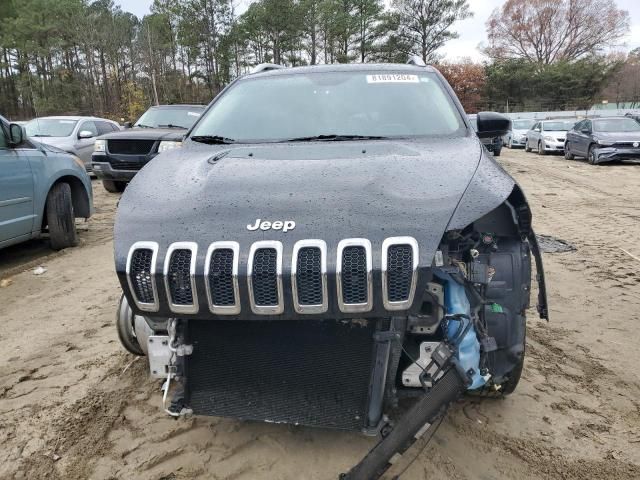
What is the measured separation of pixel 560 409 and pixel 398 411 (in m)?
0.99

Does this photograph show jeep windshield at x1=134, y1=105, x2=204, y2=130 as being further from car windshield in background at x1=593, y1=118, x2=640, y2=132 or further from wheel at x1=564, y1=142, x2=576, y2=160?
wheel at x1=564, y1=142, x2=576, y2=160

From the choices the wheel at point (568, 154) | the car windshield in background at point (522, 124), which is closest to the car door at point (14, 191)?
the wheel at point (568, 154)

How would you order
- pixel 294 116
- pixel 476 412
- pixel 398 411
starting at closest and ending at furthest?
pixel 398 411, pixel 476 412, pixel 294 116

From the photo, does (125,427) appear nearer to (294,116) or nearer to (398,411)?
(398,411)

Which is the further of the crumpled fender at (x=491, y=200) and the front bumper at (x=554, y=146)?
the front bumper at (x=554, y=146)

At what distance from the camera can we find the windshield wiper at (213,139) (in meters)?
3.19

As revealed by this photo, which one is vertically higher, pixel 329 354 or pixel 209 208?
pixel 209 208

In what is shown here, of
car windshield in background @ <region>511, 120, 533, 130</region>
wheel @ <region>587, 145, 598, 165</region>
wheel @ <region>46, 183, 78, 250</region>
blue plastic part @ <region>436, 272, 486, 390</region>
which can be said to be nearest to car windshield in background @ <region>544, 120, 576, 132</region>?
car windshield in background @ <region>511, 120, 533, 130</region>

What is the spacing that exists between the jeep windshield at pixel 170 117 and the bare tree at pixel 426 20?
37.8 meters

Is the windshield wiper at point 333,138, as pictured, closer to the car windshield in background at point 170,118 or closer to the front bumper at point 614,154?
the car windshield in background at point 170,118

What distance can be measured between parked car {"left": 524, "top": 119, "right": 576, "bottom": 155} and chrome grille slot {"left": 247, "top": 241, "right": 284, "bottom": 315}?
19973 mm

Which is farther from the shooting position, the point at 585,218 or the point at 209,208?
the point at 585,218

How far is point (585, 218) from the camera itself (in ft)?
26.2

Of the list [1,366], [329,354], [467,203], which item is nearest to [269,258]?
[329,354]
